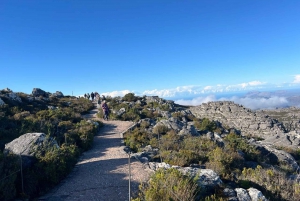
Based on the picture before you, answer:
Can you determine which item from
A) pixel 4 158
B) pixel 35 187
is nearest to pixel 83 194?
pixel 35 187

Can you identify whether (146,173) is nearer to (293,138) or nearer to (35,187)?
(35,187)

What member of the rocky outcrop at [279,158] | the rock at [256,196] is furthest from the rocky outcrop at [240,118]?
the rock at [256,196]

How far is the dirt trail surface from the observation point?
6.99 m

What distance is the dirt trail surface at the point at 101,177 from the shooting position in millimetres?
6992

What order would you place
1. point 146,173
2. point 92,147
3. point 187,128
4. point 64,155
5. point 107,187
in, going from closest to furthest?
1. point 107,187
2. point 146,173
3. point 64,155
4. point 92,147
5. point 187,128

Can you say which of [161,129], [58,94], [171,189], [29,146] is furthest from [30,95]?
[171,189]

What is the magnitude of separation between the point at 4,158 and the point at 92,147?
657cm

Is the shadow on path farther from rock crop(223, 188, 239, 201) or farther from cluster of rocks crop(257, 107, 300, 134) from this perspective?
cluster of rocks crop(257, 107, 300, 134)

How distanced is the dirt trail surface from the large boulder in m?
1.64

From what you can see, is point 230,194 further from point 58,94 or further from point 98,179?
point 58,94

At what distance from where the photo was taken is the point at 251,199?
5875 millimetres

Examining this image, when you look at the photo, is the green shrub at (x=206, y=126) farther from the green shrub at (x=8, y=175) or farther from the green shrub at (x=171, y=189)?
the green shrub at (x=8, y=175)

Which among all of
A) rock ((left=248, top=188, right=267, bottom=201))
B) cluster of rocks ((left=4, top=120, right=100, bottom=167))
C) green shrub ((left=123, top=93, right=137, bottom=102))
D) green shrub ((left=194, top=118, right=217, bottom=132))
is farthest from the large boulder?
green shrub ((left=123, top=93, right=137, bottom=102))

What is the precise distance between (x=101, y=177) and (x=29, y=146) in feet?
11.0
